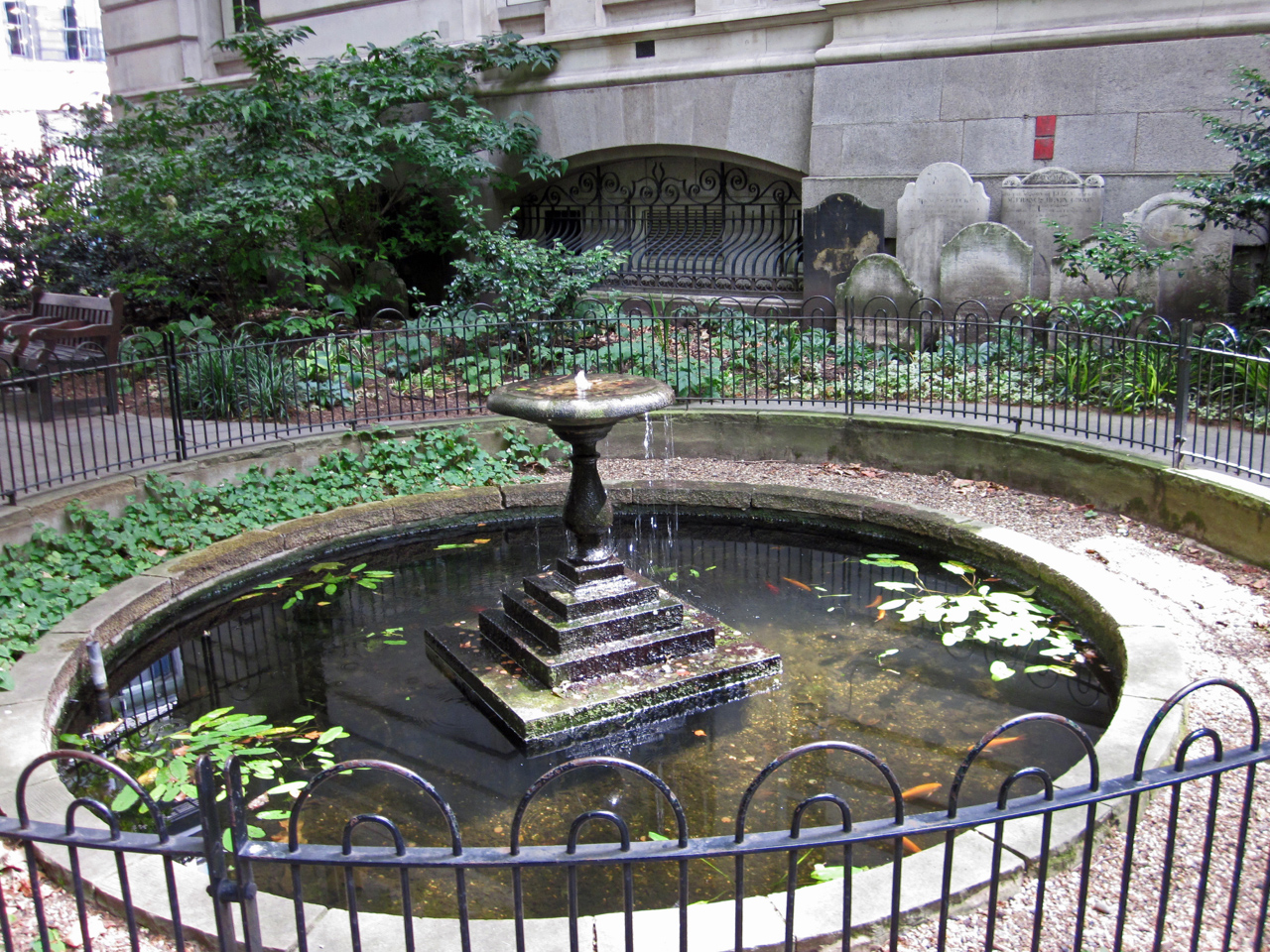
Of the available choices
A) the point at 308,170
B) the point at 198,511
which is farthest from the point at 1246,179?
the point at 308,170

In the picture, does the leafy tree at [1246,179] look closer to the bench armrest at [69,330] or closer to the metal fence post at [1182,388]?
the metal fence post at [1182,388]

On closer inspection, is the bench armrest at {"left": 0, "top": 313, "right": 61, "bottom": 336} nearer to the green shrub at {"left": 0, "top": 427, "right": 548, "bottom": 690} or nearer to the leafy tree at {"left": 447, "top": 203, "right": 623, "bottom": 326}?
the green shrub at {"left": 0, "top": 427, "right": 548, "bottom": 690}

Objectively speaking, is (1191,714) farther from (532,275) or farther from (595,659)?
(532,275)

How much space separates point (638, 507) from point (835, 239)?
4708 millimetres

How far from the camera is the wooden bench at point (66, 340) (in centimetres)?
944

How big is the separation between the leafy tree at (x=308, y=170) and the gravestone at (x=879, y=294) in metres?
4.78

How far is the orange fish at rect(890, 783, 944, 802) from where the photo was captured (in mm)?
4191

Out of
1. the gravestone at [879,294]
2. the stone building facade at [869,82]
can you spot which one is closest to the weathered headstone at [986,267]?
the gravestone at [879,294]

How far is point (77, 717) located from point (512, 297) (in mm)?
7025

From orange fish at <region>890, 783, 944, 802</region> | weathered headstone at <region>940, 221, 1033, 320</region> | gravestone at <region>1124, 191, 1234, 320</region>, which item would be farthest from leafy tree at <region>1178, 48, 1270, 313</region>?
orange fish at <region>890, 783, 944, 802</region>

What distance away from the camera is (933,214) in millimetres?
10664

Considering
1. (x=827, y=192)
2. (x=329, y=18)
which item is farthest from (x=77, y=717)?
(x=329, y=18)

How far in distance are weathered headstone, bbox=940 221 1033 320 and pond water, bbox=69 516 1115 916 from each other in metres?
4.09

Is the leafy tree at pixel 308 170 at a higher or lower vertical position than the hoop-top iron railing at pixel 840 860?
higher
